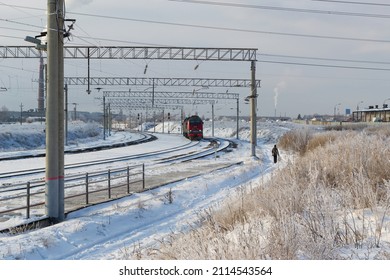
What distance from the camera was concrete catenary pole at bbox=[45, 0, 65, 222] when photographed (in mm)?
12602

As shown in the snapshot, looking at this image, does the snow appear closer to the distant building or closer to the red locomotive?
the red locomotive

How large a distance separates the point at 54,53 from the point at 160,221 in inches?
236

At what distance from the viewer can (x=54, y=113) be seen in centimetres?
1263

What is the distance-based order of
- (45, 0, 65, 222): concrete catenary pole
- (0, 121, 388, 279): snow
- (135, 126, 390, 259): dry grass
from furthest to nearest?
(45, 0, 65, 222): concrete catenary pole < (0, 121, 388, 279): snow < (135, 126, 390, 259): dry grass

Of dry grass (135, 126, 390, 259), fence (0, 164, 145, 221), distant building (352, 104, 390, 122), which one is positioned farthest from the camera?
distant building (352, 104, 390, 122)

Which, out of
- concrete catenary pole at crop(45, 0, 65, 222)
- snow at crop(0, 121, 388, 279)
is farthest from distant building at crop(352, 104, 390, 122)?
concrete catenary pole at crop(45, 0, 65, 222)

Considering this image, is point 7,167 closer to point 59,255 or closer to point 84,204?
point 84,204

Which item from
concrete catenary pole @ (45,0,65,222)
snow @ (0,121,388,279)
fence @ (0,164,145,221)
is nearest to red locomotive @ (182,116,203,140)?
snow @ (0,121,388,279)

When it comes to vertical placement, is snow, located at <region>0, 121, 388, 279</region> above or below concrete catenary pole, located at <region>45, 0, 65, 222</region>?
below

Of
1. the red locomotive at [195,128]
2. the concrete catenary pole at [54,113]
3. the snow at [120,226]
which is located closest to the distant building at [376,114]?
the red locomotive at [195,128]

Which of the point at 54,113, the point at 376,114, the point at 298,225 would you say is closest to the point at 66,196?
the point at 54,113

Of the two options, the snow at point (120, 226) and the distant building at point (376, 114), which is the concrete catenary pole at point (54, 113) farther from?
the distant building at point (376, 114)

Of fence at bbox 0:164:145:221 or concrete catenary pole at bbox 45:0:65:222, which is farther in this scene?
fence at bbox 0:164:145:221

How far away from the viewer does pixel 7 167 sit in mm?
28078
